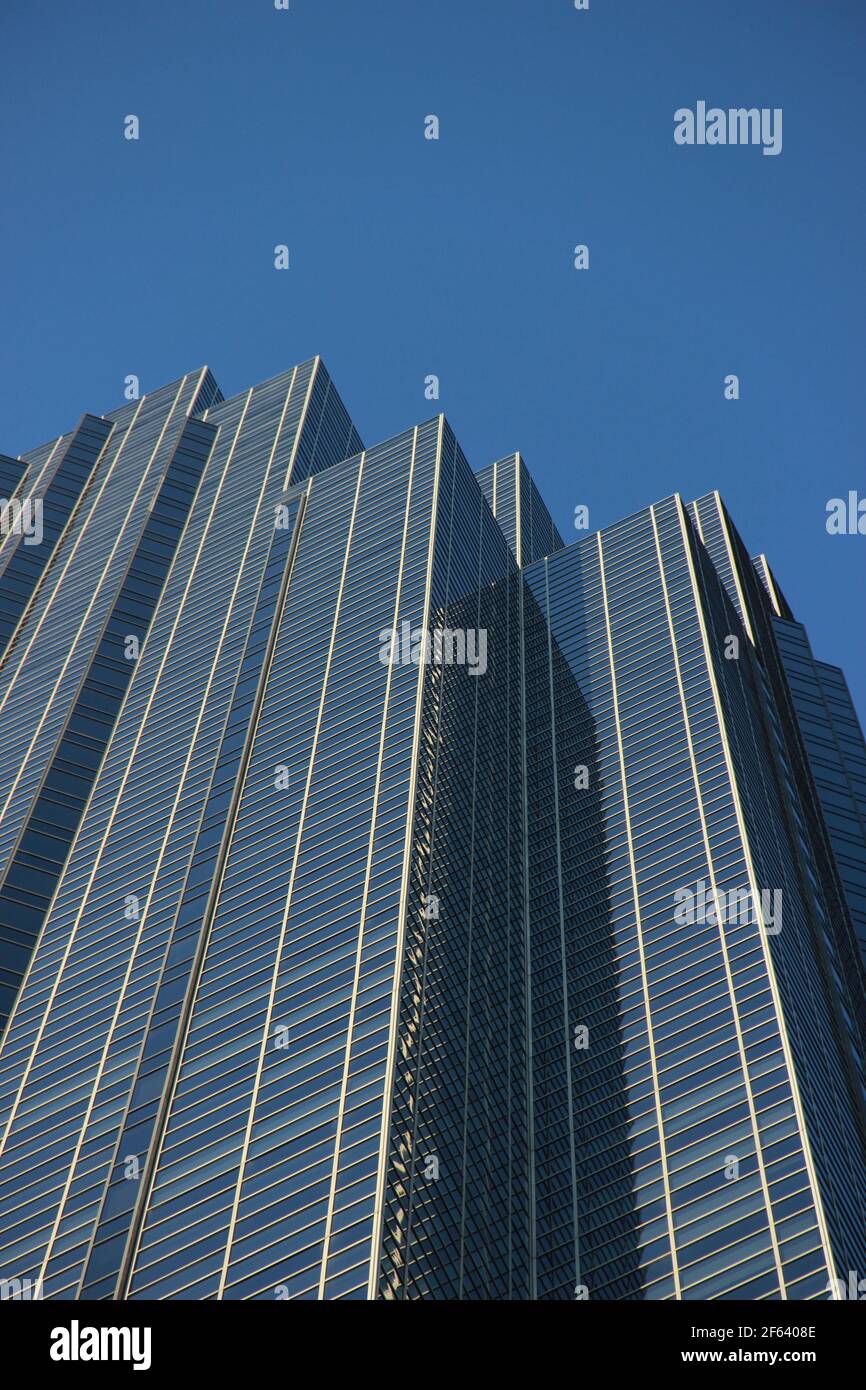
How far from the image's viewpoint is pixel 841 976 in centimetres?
12925

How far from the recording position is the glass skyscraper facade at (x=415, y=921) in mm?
84250

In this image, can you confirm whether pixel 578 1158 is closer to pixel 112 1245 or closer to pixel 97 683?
pixel 112 1245

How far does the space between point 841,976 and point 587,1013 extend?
28910 millimetres

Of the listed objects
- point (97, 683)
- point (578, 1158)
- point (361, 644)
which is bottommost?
point (578, 1158)

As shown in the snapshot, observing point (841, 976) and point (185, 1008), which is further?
point (841, 976)

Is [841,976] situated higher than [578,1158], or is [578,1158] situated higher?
[841,976]

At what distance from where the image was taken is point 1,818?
131 meters

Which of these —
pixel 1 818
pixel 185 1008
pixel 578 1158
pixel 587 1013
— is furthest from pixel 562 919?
pixel 1 818

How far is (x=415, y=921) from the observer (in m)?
98.6

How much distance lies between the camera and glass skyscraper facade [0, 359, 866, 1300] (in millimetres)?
84250
